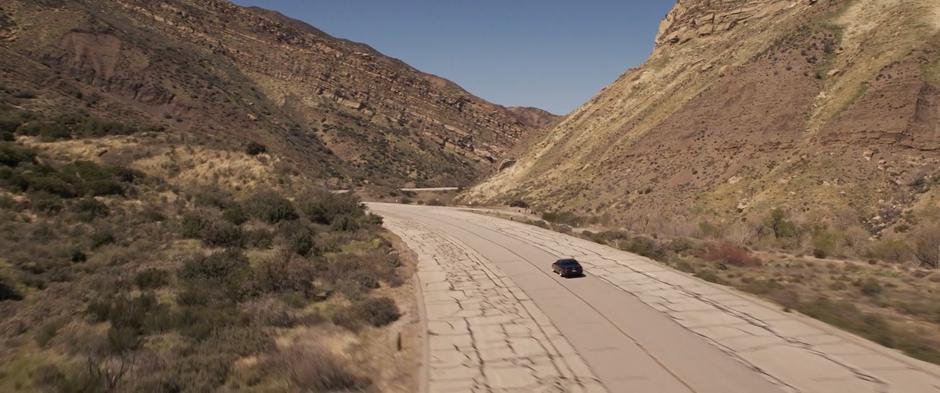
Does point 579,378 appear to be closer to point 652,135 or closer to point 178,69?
point 652,135

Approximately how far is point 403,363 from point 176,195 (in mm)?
24322

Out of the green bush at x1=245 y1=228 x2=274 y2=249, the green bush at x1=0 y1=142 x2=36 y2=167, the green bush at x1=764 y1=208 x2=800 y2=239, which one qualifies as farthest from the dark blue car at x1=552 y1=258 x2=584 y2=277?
the green bush at x1=0 y1=142 x2=36 y2=167

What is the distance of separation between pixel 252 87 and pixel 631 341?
85984 millimetres

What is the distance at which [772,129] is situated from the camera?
3966 centimetres

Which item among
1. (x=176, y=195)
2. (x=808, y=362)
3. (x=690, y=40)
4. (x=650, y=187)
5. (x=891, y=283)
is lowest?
(x=176, y=195)

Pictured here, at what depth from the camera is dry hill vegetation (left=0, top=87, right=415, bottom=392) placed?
391 inches

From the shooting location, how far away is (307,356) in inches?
413

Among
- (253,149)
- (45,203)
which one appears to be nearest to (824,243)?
(45,203)

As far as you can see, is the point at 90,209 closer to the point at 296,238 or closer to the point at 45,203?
the point at 45,203

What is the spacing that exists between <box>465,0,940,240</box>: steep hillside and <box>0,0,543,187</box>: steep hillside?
3205cm

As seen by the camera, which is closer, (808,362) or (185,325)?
(808,362)

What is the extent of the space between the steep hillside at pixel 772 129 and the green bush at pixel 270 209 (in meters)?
23.8

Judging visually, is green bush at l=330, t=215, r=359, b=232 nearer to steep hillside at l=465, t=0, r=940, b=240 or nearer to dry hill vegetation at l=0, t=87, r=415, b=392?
dry hill vegetation at l=0, t=87, r=415, b=392

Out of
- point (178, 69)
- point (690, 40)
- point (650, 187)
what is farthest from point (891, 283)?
point (178, 69)
